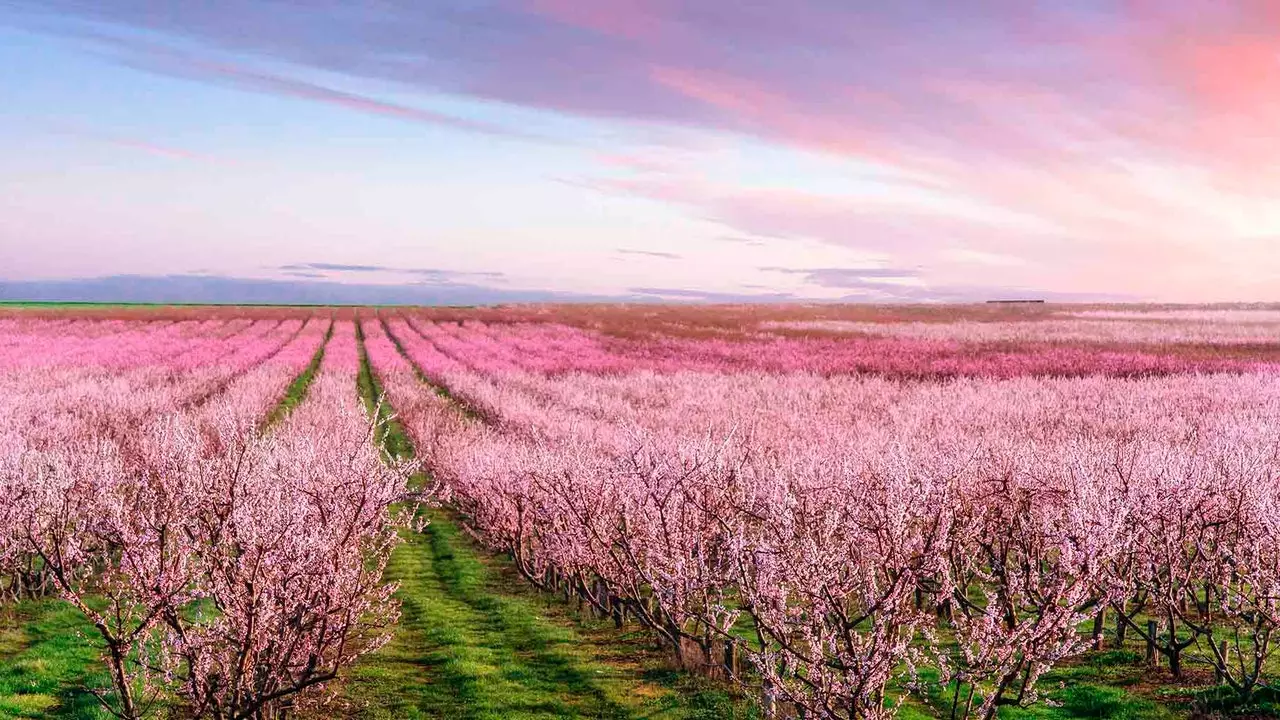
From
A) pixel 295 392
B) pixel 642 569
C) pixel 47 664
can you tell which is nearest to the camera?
pixel 642 569

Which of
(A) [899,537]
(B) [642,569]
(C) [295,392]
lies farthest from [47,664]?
(C) [295,392]

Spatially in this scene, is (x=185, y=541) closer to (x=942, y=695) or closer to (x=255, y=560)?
(x=255, y=560)

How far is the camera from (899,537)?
20.5ft

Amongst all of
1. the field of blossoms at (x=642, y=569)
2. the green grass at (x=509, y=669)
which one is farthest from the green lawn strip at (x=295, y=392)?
the green grass at (x=509, y=669)

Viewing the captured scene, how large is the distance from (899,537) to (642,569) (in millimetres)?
3111

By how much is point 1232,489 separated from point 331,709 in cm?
897

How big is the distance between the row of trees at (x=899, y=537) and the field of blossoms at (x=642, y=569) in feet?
0.23

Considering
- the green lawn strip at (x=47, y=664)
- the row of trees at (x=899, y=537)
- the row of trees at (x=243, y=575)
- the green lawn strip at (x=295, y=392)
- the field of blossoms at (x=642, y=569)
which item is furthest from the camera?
the green lawn strip at (x=295, y=392)

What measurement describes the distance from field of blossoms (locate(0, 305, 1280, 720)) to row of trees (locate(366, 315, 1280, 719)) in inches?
2.7

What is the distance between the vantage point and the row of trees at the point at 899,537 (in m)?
6.04

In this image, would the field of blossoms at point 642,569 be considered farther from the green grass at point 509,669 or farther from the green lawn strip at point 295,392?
the green lawn strip at point 295,392

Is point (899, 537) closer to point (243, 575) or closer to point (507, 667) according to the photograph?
point (243, 575)

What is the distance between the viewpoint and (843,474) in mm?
10289

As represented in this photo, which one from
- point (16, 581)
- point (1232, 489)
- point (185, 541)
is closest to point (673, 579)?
point (185, 541)
